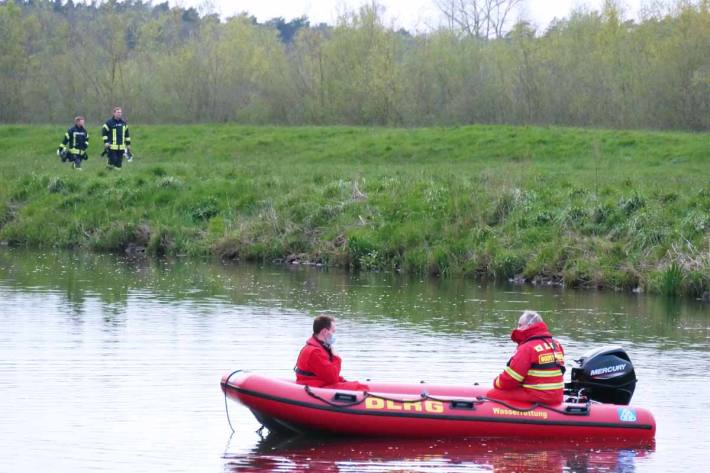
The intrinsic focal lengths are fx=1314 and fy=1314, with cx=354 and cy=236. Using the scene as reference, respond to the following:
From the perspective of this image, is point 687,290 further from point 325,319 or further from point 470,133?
point 470,133

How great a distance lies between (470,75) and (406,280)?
22.2 m

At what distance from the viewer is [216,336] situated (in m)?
17.8

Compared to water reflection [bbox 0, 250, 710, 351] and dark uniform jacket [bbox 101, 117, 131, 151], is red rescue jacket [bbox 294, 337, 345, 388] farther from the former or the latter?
dark uniform jacket [bbox 101, 117, 131, 151]

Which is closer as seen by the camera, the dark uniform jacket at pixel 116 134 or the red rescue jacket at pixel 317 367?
the red rescue jacket at pixel 317 367

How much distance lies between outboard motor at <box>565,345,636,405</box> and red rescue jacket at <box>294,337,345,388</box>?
2.52 m

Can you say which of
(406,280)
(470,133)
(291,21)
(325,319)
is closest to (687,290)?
(406,280)

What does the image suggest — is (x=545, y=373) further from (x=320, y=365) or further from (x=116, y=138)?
(x=116, y=138)

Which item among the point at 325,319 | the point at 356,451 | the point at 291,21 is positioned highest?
the point at 291,21

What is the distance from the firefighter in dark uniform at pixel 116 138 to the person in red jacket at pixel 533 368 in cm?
2087

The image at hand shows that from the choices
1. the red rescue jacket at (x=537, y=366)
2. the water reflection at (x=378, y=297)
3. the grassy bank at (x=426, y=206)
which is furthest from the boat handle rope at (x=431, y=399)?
the grassy bank at (x=426, y=206)

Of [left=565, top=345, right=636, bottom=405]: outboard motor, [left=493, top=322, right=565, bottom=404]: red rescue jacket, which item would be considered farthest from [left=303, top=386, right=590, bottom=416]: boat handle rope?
[left=565, top=345, right=636, bottom=405]: outboard motor

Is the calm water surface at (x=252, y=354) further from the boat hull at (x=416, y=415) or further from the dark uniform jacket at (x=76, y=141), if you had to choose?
the dark uniform jacket at (x=76, y=141)

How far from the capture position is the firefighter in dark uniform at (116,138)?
32031 mm

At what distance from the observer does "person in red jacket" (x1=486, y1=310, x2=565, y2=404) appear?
12.3m
